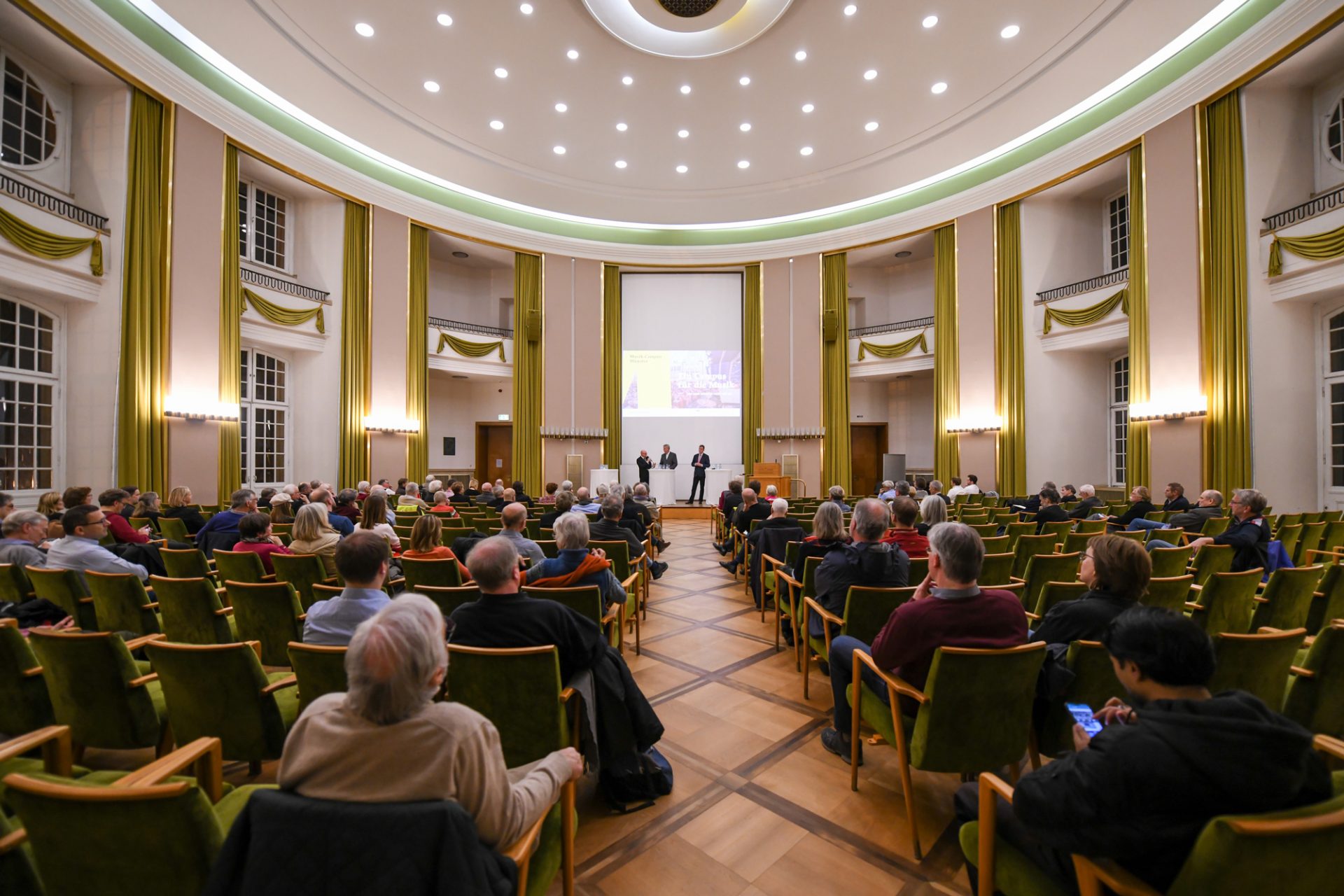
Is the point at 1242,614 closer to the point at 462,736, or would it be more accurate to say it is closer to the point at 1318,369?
the point at 462,736

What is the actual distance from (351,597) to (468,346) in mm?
12153

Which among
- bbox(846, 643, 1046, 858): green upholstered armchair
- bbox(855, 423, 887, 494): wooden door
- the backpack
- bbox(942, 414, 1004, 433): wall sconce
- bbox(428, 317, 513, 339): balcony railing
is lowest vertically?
the backpack

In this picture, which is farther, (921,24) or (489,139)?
(489,139)

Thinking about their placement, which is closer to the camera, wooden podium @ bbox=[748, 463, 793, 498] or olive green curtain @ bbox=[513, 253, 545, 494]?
wooden podium @ bbox=[748, 463, 793, 498]

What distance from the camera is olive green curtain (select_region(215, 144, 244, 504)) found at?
9.01 metres

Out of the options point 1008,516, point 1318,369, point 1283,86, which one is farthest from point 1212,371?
point 1008,516

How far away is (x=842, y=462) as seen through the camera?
13898mm

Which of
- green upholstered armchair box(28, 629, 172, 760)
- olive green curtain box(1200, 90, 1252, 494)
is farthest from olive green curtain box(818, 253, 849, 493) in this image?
green upholstered armchair box(28, 629, 172, 760)

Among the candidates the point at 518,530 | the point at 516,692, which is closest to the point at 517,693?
the point at 516,692

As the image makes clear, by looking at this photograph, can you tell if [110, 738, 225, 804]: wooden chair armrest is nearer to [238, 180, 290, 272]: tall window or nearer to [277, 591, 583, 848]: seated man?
[277, 591, 583, 848]: seated man

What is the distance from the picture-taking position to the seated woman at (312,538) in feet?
12.0

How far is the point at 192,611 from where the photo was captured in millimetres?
2920

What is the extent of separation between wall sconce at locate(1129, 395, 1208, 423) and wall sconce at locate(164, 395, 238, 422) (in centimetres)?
1399

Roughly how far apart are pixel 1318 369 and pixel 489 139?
13453mm
